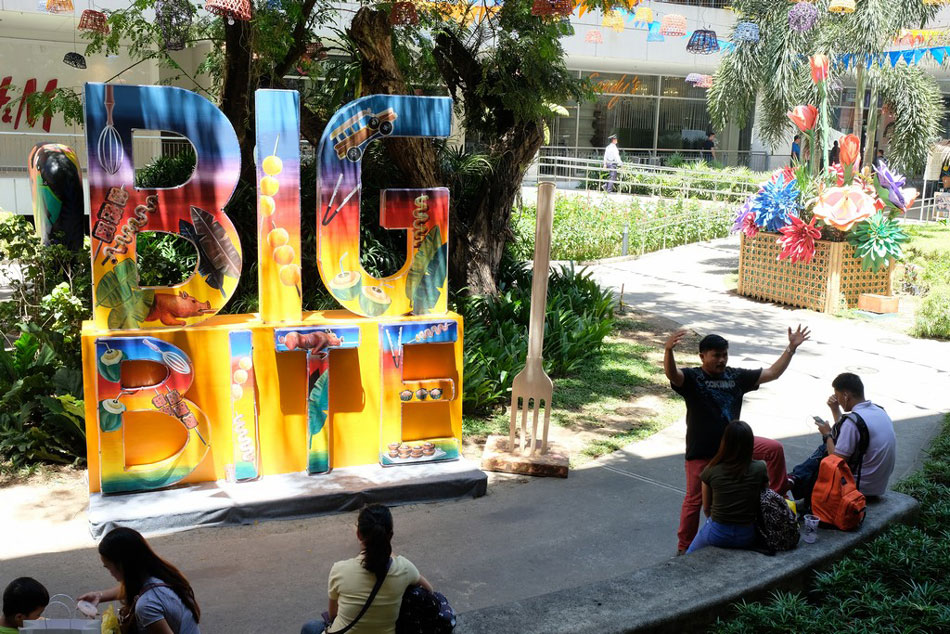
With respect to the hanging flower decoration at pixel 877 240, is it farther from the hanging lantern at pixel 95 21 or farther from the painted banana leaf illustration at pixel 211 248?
the hanging lantern at pixel 95 21

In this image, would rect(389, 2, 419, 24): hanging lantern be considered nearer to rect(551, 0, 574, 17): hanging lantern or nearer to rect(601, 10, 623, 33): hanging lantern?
rect(551, 0, 574, 17): hanging lantern

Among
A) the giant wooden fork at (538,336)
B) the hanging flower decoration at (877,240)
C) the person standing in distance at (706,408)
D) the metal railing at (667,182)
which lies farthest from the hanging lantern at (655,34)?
the person standing in distance at (706,408)

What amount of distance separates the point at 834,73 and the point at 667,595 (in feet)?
62.6

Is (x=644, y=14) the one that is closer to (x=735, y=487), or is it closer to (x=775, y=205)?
(x=775, y=205)

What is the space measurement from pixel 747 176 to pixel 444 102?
19.2m

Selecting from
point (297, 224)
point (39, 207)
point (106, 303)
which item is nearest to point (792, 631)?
point (297, 224)

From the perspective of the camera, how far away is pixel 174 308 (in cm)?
661

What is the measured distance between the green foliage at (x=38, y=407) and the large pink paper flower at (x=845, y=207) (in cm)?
1006

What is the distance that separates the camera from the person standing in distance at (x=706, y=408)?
18.2ft

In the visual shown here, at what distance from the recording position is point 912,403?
31.0ft

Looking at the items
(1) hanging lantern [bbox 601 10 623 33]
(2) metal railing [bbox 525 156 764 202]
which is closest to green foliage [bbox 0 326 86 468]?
Answer: (2) metal railing [bbox 525 156 764 202]

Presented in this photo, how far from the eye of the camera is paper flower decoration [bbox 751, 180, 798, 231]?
1391cm

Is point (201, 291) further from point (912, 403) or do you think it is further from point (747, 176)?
point (747, 176)

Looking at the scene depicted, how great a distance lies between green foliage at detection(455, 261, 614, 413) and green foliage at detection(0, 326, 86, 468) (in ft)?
11.2
